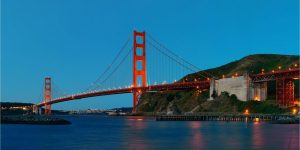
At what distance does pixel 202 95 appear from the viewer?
120000 mm

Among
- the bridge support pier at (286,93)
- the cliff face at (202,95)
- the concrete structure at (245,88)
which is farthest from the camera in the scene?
the cliff face at (202,95)

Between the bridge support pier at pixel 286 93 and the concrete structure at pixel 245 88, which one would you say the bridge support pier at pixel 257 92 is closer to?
the concrete structure at pixel 245 88

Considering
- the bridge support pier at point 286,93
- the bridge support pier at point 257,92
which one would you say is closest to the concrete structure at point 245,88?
the bridge support pier at point 257,92

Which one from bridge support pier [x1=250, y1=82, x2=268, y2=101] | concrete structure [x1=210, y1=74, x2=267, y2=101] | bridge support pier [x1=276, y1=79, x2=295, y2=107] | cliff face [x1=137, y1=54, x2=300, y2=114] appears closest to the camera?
bridge support pier [x1=276, y1=79, x2=295, y2=107]

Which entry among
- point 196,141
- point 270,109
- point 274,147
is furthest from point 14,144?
point 270,109

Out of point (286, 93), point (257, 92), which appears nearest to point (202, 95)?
point (257, 92)

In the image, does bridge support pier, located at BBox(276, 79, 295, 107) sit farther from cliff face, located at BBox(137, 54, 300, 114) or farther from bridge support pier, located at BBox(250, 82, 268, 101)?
cliff face, located at BBox(137, 54, 300, 114)

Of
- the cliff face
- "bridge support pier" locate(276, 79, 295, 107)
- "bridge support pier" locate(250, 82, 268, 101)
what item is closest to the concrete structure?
"bridge support pier" locate(250, 82, 268, 101)

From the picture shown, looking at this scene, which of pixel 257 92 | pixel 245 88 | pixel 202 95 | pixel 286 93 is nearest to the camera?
pixel 286 93

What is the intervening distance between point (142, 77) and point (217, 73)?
190ft

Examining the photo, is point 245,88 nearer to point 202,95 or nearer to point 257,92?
point 257,92

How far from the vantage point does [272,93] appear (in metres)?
108

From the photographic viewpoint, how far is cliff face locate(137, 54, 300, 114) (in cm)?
10512

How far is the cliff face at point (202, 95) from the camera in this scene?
10512 cm
